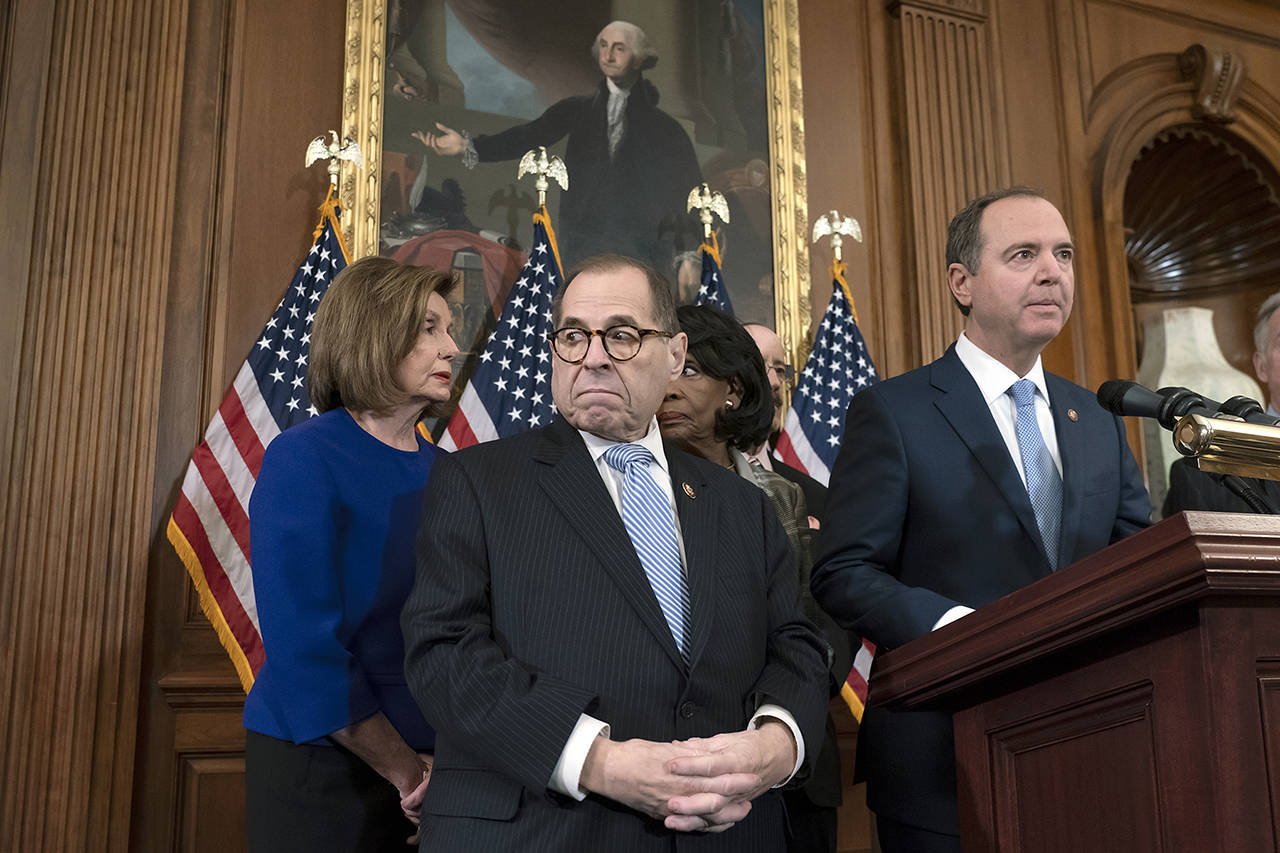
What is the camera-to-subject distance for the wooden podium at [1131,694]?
47.7 inches

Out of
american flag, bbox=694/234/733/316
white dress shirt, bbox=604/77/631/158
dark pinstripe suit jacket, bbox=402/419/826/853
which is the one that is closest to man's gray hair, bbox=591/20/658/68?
white dress shirt, bbox=604/77/631/158

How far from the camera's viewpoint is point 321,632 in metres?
2.22

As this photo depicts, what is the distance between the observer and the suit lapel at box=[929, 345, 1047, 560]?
7.06ft

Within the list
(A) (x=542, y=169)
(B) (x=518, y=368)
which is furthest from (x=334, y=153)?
(B) (x=518, y=368)

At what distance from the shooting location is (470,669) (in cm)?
171

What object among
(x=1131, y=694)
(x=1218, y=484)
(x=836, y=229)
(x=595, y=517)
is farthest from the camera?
(x=836, y=229)

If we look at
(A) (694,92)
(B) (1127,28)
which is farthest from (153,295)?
(B) (1127,28)

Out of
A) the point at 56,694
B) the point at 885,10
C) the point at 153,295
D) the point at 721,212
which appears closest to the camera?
the point at 56,694

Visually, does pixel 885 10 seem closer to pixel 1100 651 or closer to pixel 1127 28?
pixel 1127 28

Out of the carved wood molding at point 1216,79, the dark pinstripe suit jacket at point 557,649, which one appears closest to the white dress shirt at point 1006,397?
the dark pinstripe suit jacket at point 557,649

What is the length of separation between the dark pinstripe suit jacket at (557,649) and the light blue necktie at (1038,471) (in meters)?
0.47

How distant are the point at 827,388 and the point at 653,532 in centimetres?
316

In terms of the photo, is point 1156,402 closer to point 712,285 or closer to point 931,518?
point 931,518

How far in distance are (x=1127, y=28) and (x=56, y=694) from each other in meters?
5.97
